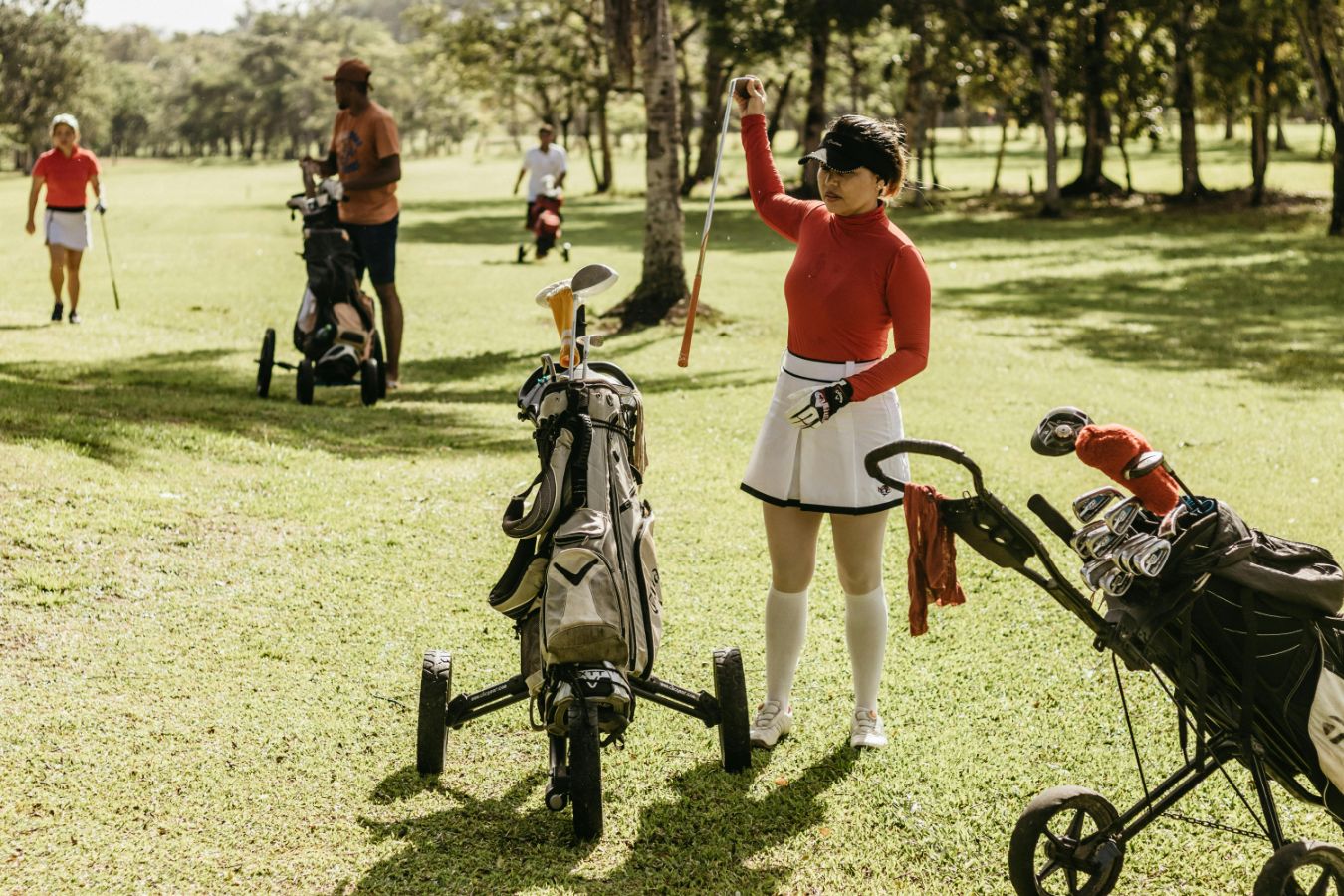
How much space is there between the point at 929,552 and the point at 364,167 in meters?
7.63

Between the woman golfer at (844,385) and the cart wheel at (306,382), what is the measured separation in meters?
6.36

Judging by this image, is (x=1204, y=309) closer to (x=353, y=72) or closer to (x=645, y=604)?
(x=353, y=72)

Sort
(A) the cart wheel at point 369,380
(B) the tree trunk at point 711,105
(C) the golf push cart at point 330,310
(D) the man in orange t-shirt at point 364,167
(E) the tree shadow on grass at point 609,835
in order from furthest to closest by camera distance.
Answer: (B) the tree trunk at point 711,105, (A) the cart wheel at point 369,380, (D) the man in orange t-shirt at point 364,167, (C) the golf push cart at point 330,310, (E) the tree shadow on grass at point 609,835

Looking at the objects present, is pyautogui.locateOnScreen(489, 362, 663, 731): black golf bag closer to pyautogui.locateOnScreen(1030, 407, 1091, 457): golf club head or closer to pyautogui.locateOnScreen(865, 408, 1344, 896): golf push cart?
pyautogui.locateOnScreen(865, 408, 1344, 896): golf push cart

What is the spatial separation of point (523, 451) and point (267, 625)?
143 inches

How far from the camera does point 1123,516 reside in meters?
3.39

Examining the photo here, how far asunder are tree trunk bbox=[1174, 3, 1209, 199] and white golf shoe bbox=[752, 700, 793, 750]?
30.3 meters

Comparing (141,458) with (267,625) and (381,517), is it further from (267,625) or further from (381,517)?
(267,625)

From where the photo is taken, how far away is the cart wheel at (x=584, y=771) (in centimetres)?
409

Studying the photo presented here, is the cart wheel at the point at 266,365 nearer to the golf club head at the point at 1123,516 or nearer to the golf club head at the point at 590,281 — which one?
the golf club head at the point at 590,281

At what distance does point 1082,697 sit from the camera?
550 cm

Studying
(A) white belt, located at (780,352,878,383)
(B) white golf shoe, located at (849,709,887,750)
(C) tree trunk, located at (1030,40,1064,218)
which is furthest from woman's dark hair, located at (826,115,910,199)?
(C) tree trunk, located at (1030,40,1064,218)

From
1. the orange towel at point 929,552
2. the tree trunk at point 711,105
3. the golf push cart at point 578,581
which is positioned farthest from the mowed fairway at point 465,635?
the tree trunk at point 711,105

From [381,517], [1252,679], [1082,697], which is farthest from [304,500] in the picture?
[1252,679]
